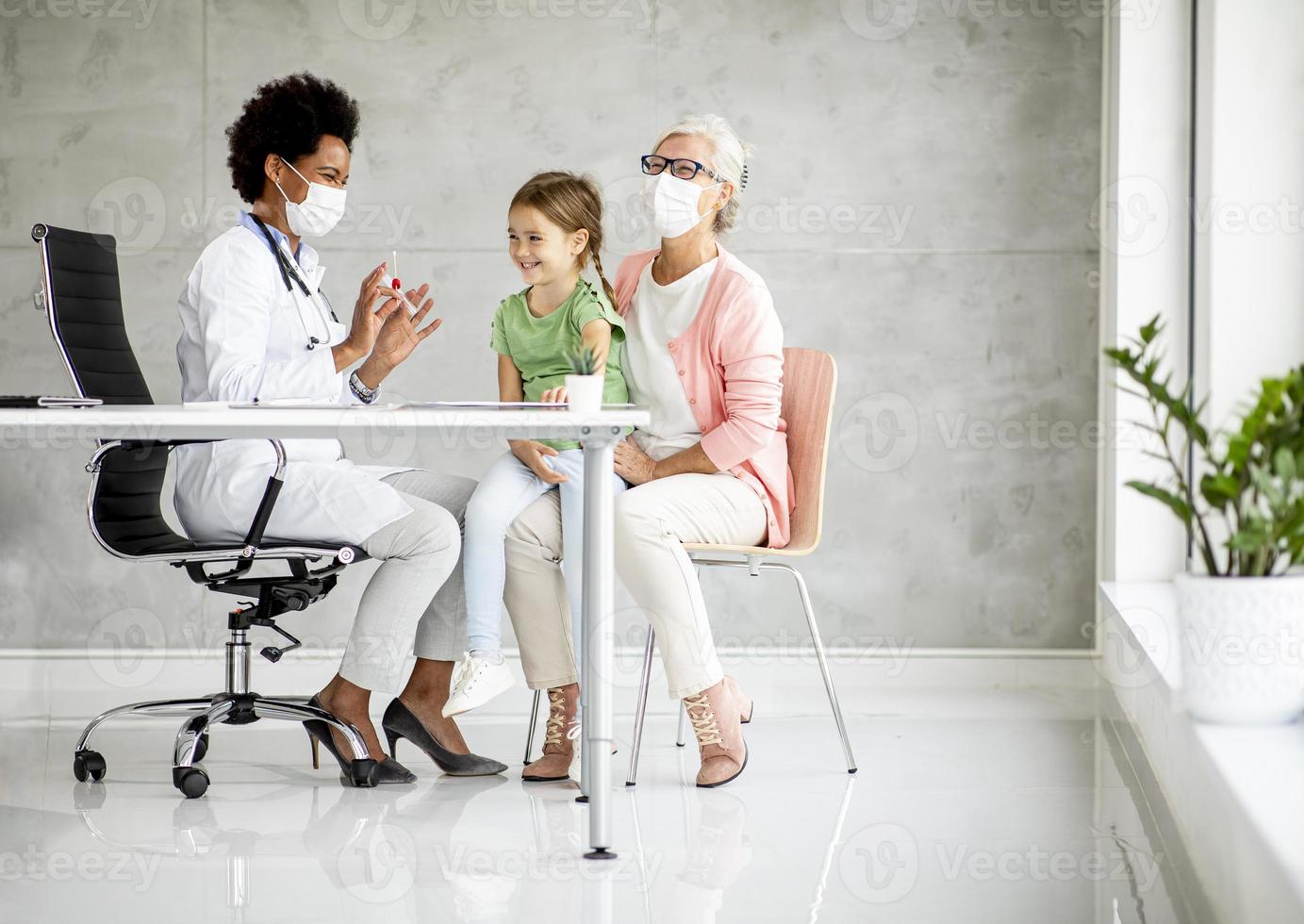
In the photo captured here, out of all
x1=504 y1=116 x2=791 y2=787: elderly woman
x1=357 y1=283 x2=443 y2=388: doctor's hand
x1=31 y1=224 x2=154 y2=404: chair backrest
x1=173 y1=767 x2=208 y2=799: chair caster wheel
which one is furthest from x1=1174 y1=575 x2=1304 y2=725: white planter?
x1=31 y1=224 x2=154 y2=404: chair backrest

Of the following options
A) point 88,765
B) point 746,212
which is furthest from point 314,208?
point 746,212

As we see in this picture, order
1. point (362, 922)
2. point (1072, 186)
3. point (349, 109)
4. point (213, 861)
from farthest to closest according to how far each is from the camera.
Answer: point (1072, 186), point (349, 109), point (213, 861), point (362, 922)

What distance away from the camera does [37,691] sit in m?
3.89

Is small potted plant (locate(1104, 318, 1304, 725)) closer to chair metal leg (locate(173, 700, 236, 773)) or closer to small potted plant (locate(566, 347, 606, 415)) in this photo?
small potted plant (locate(566, 347, 606, 415))

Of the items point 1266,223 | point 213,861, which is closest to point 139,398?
point 213,861

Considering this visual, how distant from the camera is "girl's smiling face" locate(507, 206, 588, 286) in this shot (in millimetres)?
2795

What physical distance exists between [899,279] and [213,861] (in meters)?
2.53

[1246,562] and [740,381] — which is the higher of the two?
[740,381]

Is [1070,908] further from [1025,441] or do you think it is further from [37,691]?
[37,691]

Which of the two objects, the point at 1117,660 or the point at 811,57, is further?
the point at 811,57

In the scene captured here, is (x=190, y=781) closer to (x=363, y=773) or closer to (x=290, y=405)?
(x=363, y=773)

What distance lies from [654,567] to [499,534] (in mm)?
342

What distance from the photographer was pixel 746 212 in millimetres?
3889

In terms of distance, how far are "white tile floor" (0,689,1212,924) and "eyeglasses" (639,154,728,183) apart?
1312 millimetres
